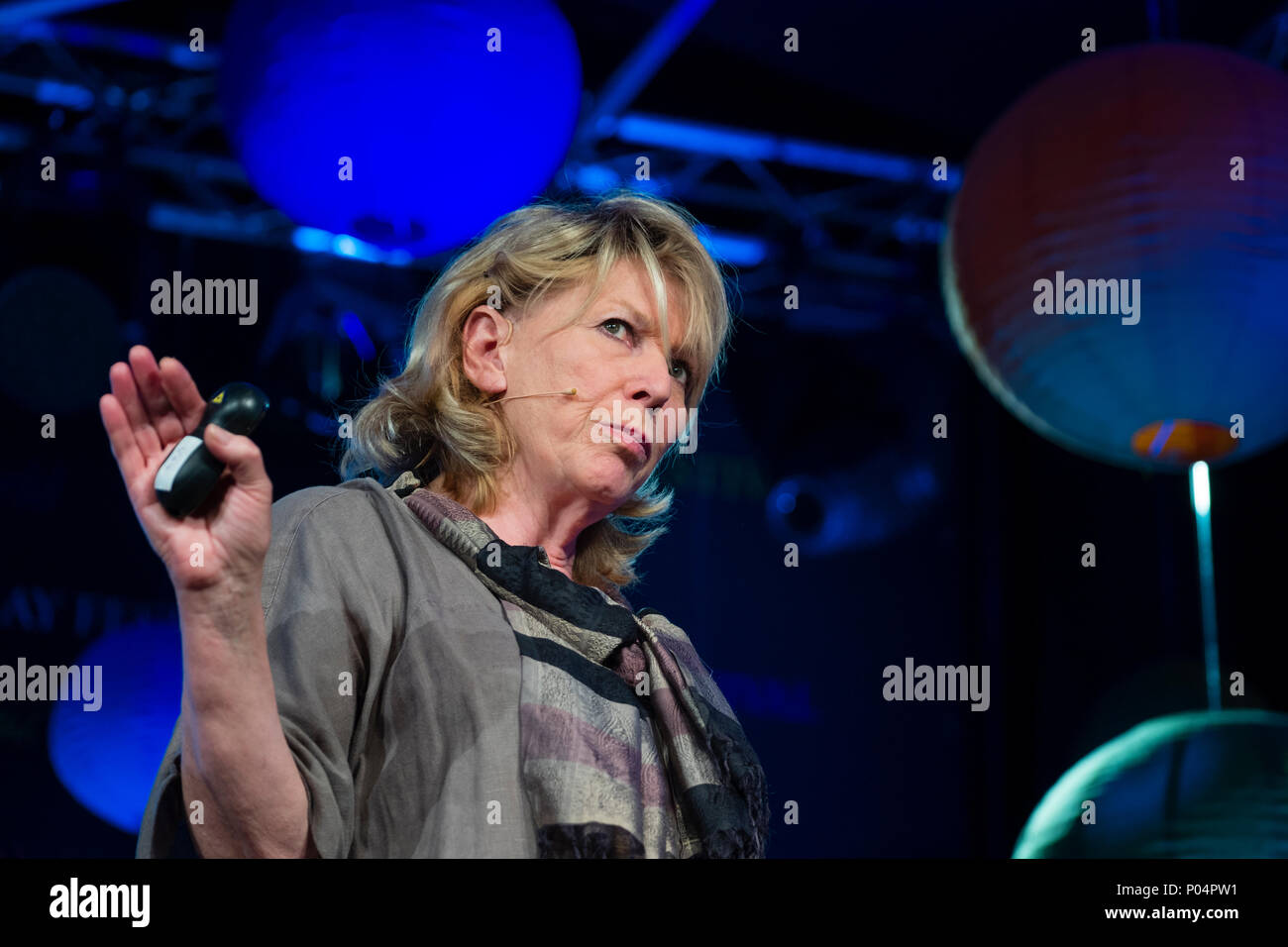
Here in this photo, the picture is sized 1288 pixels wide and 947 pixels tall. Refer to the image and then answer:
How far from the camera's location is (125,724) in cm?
291

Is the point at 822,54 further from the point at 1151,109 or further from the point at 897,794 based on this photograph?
the point at 897,794

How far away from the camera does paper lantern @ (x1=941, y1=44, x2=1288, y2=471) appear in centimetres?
164

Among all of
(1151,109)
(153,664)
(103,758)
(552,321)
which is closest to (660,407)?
(552,321)

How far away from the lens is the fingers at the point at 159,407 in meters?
0.86

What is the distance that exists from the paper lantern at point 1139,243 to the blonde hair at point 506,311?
480 mm

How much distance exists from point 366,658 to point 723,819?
1.09ft

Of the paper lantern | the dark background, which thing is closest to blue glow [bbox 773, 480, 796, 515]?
the dark background

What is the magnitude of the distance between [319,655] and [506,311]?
492mm

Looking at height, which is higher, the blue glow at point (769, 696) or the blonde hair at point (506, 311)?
the blonde hair at point (506, 311)

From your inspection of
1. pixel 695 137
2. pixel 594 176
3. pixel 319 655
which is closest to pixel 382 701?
pixel 319 655

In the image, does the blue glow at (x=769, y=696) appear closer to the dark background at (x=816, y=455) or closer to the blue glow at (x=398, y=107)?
the dark background at (x=816, y=455)

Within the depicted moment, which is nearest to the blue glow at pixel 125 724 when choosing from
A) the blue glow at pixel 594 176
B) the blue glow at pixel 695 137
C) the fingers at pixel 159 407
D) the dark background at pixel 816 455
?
the dark background at pixel 816 455

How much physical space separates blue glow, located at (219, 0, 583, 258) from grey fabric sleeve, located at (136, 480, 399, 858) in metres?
0.79

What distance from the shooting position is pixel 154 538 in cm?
85
